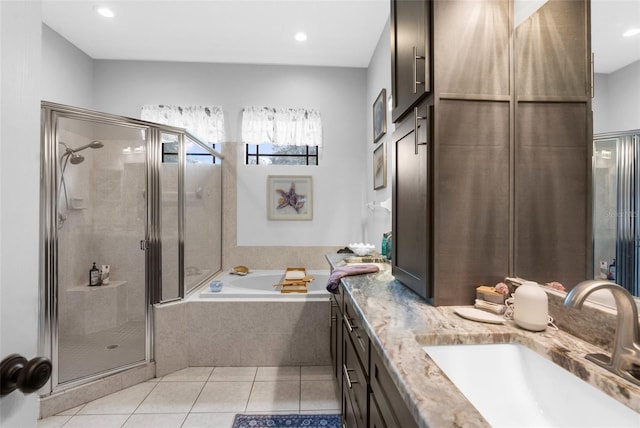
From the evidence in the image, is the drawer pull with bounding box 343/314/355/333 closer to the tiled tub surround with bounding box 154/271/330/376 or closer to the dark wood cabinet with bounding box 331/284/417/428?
the dark wood cabinet with bounding box 331/284/417/428

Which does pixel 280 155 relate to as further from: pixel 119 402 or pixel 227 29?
pixel 119 402

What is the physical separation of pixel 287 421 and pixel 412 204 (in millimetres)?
1475

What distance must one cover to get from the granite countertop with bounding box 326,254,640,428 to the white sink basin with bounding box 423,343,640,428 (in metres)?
0.02

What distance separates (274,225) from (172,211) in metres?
1.24

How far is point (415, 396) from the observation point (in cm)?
57

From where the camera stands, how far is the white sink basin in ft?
2.05

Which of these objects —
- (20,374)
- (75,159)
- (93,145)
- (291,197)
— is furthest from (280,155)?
(20,374)

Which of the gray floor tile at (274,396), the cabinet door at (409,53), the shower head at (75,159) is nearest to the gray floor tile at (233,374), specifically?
the gray floor tile at (274,396)

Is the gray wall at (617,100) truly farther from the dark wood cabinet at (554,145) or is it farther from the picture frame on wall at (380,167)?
the picture frame on wall at (380,167)

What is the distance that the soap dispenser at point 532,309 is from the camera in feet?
2.87

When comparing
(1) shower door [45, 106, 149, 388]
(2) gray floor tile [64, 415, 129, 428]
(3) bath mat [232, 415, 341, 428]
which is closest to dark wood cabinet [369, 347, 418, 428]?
(3) bath mat [232, 415, 341, 428]

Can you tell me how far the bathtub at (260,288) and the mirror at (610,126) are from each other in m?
1.90

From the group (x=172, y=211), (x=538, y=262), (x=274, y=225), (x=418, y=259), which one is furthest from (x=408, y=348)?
(x=274, y=225)

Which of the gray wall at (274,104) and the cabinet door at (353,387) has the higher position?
the gray wall at (274,104)
